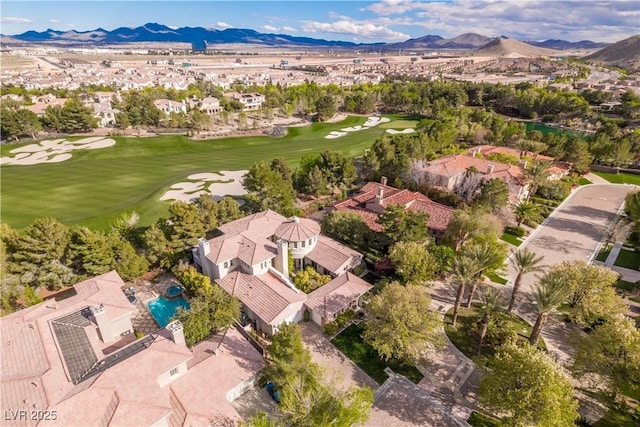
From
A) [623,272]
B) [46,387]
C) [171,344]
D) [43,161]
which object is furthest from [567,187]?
[43,161]

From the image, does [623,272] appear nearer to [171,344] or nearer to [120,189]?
[171,344]

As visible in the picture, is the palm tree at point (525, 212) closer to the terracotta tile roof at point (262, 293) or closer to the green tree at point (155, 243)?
the terracotta tile roof at point (262, 293)

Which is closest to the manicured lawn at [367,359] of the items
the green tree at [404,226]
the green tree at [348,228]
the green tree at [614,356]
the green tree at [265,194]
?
the green tree at [404,226]

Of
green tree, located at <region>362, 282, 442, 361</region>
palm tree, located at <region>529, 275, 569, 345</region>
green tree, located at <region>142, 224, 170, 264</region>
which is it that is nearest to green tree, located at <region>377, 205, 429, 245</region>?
green tree, located at <region>362, 282, 442, 361</region>

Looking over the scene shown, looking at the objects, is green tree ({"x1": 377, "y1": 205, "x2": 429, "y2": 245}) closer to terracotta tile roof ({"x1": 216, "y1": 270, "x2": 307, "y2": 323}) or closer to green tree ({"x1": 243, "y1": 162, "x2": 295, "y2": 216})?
terracotta tile roof ({"x1": 216, "y1": 270, "x2": 307, "y2": 323})

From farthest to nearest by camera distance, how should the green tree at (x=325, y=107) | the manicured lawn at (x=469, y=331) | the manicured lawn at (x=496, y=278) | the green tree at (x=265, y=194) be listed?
1. the green tree at (x=325, y=107)
2. the green tree at (x=265, y=194)
3. the manicured lawn at (x=496, y=278)
4. the manicured lawn at (x=469, y=331)
